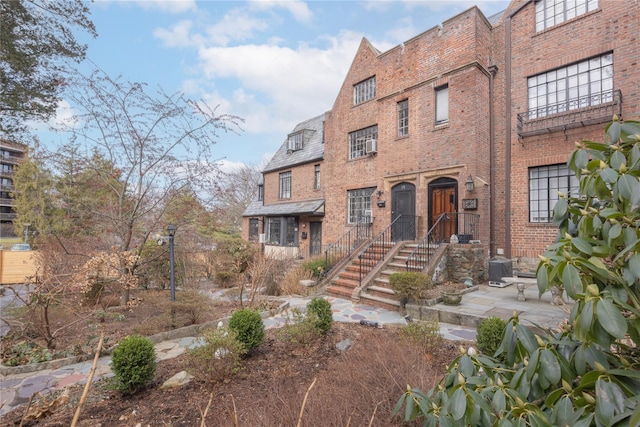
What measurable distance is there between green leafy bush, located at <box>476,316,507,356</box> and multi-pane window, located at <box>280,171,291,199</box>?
16209mm

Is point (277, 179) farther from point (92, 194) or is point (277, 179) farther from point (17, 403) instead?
point (17, 403)

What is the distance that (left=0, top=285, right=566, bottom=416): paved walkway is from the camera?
3883 mm

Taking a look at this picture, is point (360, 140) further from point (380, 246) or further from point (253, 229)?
point (253, 229)

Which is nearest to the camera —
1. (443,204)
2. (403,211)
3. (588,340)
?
(588,340)

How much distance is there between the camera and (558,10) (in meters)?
9.23

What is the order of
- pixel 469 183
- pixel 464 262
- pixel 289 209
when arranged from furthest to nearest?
1. pixel 289 209
2. pixel 469 183
3. pixel 464 262

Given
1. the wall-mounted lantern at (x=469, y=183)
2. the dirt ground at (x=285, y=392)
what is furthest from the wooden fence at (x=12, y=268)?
the wall-mounted lantern at (x=469, y=183)

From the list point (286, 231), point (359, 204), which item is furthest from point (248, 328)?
point (286, 231)

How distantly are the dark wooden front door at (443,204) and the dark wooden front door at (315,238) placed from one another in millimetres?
7057

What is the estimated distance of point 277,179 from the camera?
20359 millimetres

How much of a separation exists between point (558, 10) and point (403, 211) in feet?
26.6

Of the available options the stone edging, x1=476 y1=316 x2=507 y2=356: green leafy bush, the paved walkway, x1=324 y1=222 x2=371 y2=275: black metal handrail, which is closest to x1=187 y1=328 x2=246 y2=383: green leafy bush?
the paved walkway

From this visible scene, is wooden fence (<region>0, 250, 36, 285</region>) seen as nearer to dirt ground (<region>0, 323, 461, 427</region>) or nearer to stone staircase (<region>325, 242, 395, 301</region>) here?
dirt ground (<region>0, 323, 461, 427</region>)

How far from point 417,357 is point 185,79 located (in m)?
7.94
